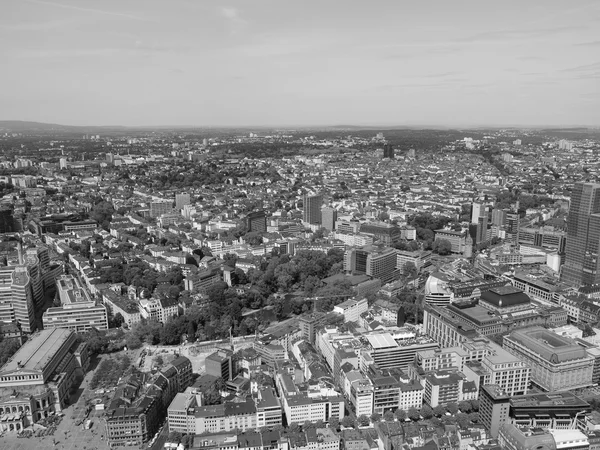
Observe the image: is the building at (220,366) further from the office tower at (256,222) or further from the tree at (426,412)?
the office tower at (256,222)

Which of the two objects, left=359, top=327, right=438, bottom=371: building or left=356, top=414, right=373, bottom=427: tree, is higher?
left=359, top=327, right=438, bottom=371: building

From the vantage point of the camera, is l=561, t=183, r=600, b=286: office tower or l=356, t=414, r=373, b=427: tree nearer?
l=356, t=414, r=373, b=427: tree

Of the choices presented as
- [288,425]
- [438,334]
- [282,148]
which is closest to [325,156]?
[282,148]

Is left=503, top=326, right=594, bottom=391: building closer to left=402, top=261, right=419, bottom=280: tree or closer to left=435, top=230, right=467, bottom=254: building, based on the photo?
left=402, top=261, right=419, bottom=280: tree

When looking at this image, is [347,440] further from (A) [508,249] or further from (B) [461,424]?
(A) [508,249]

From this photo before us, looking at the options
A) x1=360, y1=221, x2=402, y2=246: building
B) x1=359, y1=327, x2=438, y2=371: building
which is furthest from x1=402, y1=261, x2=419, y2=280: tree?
x1=359, y1=327, x2=438, y2=371: building

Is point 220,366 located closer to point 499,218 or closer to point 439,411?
point 439,411

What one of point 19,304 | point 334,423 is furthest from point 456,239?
point 19,304
